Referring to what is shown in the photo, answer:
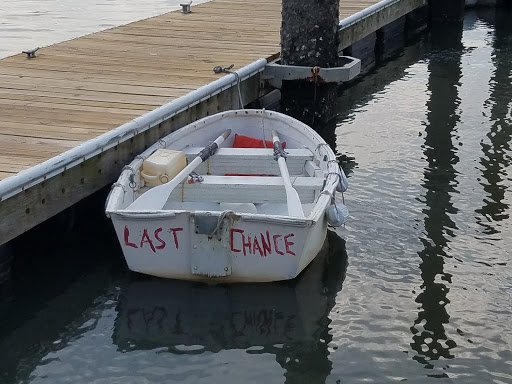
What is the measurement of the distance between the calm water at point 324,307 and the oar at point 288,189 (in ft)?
1.84

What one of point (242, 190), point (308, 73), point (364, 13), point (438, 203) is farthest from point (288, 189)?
point (364, 13)

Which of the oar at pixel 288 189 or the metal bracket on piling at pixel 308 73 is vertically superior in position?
the metal bracket on piling at pixel 308 73

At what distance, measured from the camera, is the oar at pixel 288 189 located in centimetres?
586

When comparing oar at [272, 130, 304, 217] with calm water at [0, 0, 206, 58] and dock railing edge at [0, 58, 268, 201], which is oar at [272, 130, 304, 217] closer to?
dock railing edge at [0, 58, 268, 201]

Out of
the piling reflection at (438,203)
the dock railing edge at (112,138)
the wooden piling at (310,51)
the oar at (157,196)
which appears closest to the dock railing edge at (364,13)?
the piling reflection at (438,203)

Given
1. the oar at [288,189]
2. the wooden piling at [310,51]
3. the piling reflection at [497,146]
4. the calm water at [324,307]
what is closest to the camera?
the calm water at [324,307]

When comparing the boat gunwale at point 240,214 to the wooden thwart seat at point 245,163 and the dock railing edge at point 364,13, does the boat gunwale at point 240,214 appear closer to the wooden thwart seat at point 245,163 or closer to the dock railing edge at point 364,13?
the wooden thwart seat at point 245,163

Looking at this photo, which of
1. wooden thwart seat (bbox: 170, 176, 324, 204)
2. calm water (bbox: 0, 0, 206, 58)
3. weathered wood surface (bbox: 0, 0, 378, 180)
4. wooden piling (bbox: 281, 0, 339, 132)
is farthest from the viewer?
calm water (bbox: 0, 0, 206, 58)

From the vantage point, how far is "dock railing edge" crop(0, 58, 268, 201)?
216 inches

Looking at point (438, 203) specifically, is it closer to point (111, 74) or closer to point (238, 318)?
point (238, 318)

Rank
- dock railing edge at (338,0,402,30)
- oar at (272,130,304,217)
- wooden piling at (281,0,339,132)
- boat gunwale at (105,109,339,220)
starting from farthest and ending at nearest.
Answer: dock railing edge at (338,0,402,30) → wooden piling at (281,0,339,132) → oar at (272,130,304,217) → boat gunwale at (105,109,339,220)

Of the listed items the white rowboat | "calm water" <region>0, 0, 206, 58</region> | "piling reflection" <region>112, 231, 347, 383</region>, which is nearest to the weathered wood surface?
the white rowboat

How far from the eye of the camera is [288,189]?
6.14m

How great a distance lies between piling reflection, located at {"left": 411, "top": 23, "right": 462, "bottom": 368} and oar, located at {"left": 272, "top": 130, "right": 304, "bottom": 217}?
3.35 feet
